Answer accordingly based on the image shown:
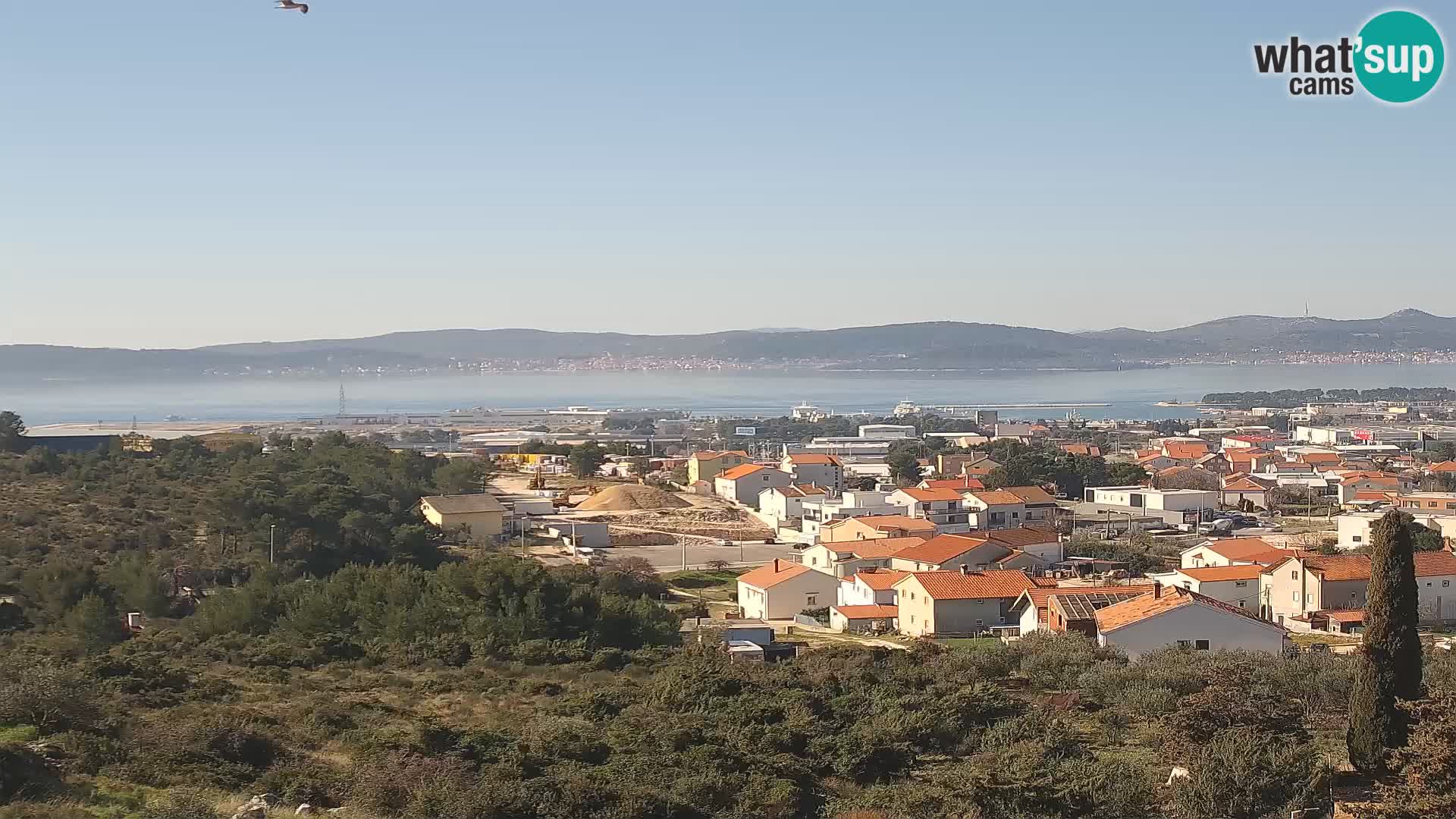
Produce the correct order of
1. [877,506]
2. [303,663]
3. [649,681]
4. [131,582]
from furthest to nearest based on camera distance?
[877,506] < [131,582] < [303,663] < [649,681]

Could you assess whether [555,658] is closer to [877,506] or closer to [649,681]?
[649,681]

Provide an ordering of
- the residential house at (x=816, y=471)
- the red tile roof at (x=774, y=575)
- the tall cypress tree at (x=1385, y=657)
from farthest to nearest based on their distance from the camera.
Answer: the residential house at (x=816, y=471) < the red tile roof at (x=774, y=575) < the tall cypress tree at (x=1385, y=657)

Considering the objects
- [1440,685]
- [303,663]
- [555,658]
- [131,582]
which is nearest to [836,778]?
[1440,685]

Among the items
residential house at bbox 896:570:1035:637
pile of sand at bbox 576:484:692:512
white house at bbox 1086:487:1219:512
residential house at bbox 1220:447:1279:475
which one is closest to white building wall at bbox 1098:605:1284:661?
residential house at bbox 896:570:1035:637

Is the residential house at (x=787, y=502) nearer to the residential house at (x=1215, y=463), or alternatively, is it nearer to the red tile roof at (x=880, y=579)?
the red tile roof at (x=880, y=579)

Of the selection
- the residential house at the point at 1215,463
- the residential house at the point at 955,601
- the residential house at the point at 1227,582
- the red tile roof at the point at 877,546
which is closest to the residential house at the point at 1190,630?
the residential house at the point at 955,601
